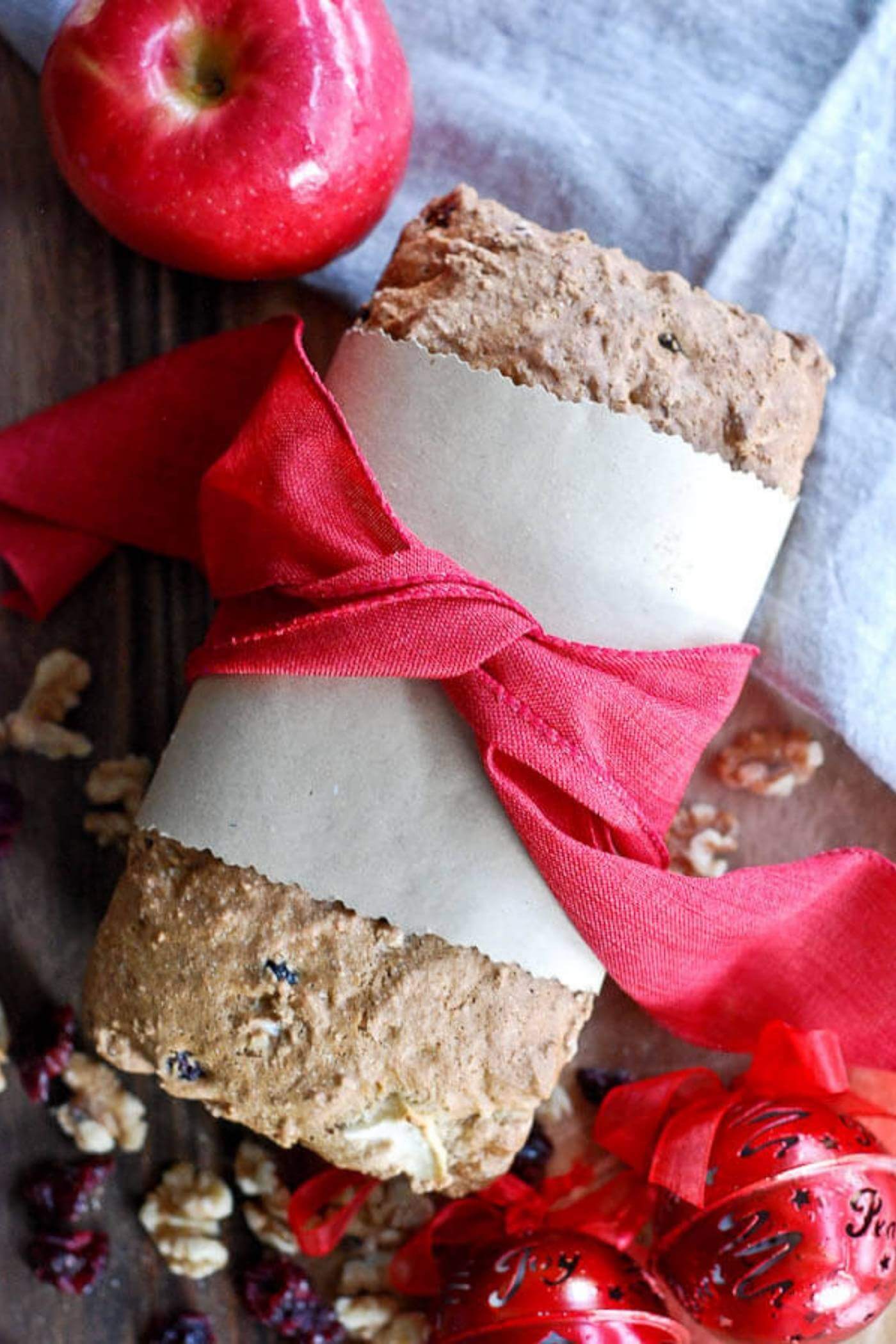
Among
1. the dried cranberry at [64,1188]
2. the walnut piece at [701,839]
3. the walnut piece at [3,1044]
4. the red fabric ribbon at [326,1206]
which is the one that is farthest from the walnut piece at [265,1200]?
the walnut piece at [701,839]

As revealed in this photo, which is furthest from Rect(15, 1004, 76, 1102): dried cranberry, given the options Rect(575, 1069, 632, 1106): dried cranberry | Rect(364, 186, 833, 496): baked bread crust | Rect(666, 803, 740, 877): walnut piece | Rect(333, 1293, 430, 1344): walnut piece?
Rect(364, 186, 833, 496): baked bread crust

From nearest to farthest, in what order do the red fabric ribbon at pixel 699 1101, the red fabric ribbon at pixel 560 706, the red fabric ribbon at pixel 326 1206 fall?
the red fabric ribbon at pixel 560 706
the red fabric ribbon at pixel 699 1101
the red fabric ribbon at pixel 326 1206

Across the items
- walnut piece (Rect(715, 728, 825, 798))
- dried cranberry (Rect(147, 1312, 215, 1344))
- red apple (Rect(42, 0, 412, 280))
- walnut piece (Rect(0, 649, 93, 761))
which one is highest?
red apple (Rect(42, 0, 412, 280))

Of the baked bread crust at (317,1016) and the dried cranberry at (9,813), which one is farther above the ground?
the baked bread crust at (317,1016)

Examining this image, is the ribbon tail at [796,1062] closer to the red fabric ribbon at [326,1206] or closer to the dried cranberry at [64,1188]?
the red fabric ribbon at [326,1206]

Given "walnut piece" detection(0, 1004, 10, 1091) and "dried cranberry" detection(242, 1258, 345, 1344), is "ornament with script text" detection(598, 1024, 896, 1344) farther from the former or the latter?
"walnut piece" detection(0, 1004, 10, 1091)

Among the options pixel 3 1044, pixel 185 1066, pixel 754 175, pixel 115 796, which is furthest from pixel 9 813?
pixel 754 175

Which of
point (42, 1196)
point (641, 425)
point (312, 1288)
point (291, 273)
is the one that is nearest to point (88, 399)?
point (291, 273)
